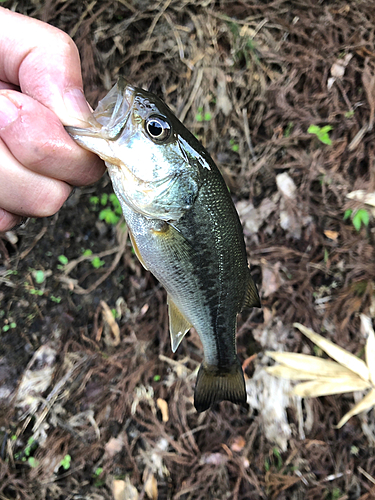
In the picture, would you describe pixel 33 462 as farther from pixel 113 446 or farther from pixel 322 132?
pixel 322 132

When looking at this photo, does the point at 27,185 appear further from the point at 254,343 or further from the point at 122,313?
the point at 254,343

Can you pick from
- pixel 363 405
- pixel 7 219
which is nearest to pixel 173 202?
pixel 7 219

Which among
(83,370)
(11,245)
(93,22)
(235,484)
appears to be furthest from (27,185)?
Answer: (235,484)

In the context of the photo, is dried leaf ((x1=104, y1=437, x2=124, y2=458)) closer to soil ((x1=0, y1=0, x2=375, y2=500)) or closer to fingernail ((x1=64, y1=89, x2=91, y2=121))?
soil ((x1=0, y1=0, x2=375, y2=500))

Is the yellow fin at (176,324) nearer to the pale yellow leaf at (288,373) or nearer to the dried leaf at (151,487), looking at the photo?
the pale yellow leaf at (288,373)

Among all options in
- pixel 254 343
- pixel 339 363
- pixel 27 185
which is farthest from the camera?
pixel 254 343

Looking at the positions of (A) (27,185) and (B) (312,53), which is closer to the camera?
(A) (27,185)
